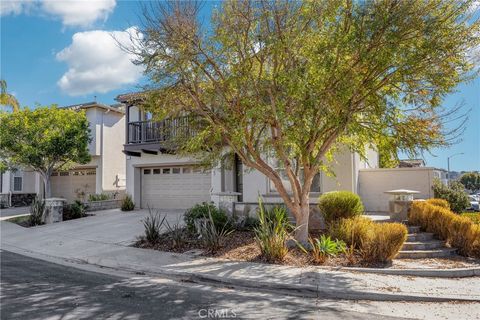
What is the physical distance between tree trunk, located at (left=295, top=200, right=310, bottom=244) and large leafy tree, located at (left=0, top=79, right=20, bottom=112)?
57.4 feet

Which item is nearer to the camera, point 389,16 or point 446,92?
point 389,16

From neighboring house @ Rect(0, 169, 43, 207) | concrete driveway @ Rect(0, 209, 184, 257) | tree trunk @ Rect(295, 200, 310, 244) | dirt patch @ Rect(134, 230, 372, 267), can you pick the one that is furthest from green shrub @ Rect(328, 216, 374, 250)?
neighboring house @ Rect(0, 169, 43, 207)

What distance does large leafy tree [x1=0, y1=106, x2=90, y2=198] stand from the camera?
60.2ft

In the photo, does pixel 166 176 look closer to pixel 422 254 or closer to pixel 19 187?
pixel 422 254

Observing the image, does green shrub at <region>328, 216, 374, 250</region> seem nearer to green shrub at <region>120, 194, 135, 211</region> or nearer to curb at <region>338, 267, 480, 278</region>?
curb at <region>338, 267, 480, 278</region>

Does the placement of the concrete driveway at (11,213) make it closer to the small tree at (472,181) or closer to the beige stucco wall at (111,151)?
the beige stucco wall at (111,151)

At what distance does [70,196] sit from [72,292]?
795 inches

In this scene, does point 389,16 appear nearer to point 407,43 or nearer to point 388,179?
point 407,43

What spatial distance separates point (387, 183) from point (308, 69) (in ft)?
30.8

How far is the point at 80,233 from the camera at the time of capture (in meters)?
13.7

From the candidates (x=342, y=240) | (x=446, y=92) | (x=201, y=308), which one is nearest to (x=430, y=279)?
(x=342, y=240)

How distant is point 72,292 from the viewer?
6707mm

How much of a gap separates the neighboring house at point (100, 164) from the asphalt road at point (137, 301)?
53.0ft

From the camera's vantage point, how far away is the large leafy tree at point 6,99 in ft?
65.9
